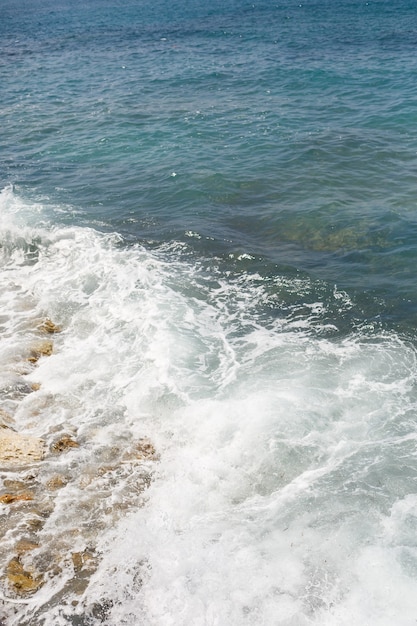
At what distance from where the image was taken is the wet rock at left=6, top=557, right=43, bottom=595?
8055 millimetres

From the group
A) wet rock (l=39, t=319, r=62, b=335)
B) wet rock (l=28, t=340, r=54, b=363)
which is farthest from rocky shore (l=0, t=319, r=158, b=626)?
wet rock (l=39, t=319, r=62, b=335)

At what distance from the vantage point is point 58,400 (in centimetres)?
1202

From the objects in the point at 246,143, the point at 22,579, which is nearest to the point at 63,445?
the point at 22,579

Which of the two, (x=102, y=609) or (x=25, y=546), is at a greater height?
(x=25, y=546)

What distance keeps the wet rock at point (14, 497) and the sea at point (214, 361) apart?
2.1 inches

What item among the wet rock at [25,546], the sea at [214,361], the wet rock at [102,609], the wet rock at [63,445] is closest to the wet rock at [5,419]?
the sea at [214,361]

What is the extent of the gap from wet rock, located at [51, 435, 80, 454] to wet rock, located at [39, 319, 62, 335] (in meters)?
4.68

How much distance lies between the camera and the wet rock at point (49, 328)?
48.3 feet

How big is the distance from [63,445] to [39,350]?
383 cm

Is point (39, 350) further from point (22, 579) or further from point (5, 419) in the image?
point (22, 579)

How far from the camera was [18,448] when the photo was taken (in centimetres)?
1056

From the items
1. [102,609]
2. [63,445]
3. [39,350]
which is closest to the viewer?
[102,609]

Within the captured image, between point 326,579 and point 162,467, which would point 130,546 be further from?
point 326,579

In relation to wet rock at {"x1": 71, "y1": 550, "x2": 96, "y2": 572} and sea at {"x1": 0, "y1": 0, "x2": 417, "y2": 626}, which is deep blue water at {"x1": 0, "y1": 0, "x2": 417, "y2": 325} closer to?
sea at {"x1": 0, "y1": 0, "x2": 417, "y2": 626}
